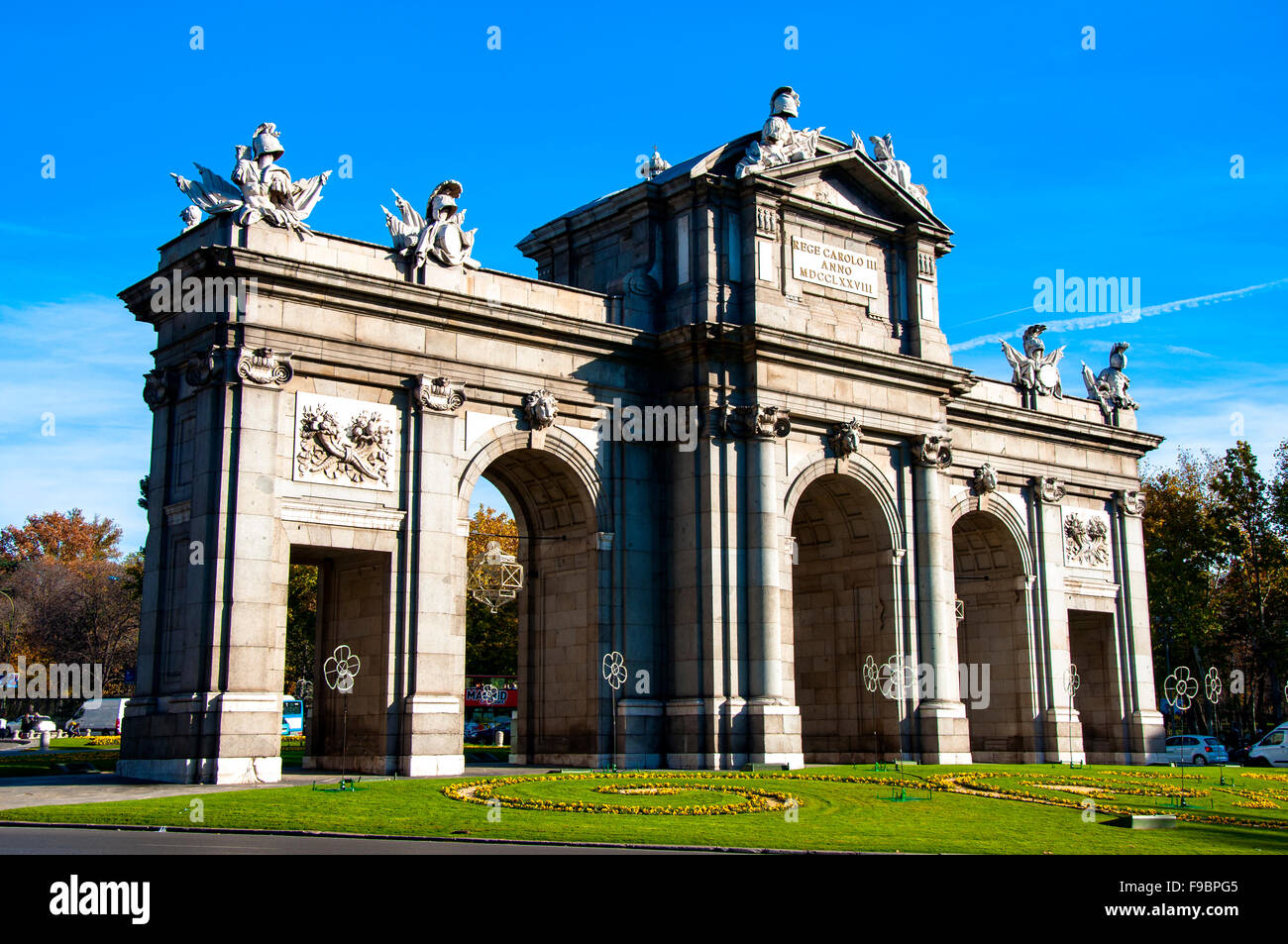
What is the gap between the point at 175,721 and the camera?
3247 centimetres

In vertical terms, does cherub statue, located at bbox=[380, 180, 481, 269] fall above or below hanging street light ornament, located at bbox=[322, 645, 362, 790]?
above

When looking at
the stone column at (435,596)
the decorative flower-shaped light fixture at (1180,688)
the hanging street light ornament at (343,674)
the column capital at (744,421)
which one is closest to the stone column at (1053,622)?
the decorative flower-shaped light fixture at (1180,688)

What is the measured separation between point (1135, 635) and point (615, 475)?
82.9 ft

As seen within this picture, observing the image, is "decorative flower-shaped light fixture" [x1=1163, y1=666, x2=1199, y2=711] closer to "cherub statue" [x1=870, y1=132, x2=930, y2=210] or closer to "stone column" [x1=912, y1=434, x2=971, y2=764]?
"stone column" [x1=912, y1=434, x2=971, y2=764]

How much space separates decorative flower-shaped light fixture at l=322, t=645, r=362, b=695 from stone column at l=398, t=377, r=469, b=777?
1618 millimetres

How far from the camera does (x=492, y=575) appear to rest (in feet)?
250

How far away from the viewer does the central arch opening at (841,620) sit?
143 feet

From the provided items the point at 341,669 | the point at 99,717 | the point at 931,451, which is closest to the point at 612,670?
the point at 341,669

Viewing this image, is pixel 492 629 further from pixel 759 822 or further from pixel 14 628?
pixel 759 822

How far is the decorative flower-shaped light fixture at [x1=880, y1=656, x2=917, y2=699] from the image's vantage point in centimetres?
4278

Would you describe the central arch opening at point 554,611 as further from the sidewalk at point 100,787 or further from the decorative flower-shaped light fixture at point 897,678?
the decorative flower-shaped light fixture at point 897,678

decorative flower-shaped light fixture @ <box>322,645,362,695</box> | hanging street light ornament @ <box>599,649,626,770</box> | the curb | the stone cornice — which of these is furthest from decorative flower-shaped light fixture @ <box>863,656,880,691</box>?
the curb

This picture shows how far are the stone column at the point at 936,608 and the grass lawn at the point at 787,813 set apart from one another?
25.9ft
